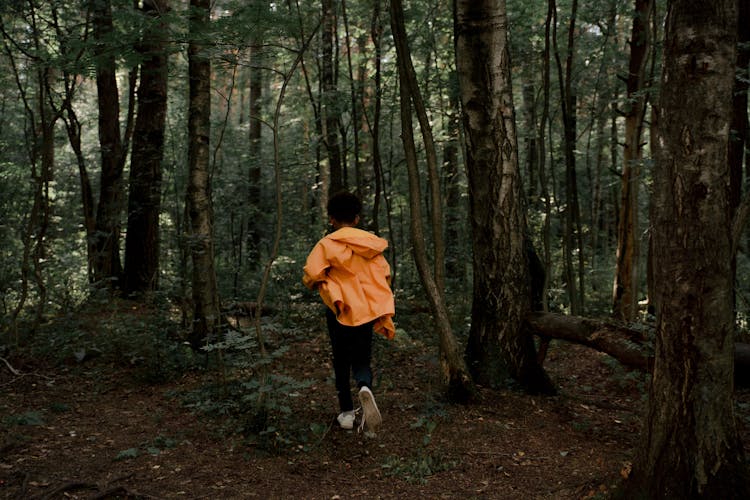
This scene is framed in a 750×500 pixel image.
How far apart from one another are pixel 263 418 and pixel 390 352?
324cm

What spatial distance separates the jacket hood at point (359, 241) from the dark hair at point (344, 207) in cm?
17

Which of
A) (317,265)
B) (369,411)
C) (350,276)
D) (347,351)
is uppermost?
(317,265)

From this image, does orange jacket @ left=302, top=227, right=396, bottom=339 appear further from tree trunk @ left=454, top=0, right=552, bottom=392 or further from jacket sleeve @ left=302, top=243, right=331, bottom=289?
tree trunk @ left=454, top=0, right=552, bottom=392

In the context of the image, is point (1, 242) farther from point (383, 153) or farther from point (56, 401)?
point (383, 153)

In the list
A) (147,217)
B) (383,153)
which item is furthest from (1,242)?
Answer: (383,153)

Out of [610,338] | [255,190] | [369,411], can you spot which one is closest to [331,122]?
[255,190]

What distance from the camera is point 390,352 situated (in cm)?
836

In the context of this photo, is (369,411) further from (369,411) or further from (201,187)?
(201,187)

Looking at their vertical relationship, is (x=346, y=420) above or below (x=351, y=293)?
below

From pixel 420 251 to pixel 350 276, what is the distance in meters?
0.73

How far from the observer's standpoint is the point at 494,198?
20.0 ft

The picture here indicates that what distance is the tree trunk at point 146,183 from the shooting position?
37.0 feet

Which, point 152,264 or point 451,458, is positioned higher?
point 152,264

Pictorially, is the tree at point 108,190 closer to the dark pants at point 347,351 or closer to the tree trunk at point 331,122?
the tree trunk at point 331,122
